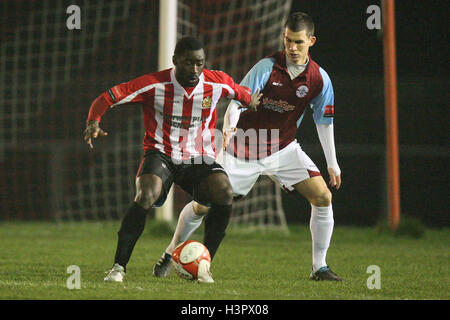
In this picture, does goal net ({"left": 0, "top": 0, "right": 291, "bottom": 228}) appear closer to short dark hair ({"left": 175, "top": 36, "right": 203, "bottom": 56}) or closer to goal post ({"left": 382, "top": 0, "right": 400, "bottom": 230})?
goal post ({"left": 382, "top": 0, "right": 400, "bottom": 230})

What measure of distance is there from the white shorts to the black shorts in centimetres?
43

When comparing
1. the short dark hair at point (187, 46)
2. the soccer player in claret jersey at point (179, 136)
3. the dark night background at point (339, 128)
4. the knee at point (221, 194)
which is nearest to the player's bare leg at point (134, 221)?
the soccer player in claret jersey at point (179, 136)

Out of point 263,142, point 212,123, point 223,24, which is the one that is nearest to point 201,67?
point 212,123

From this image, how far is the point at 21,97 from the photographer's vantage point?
11133 millimetres

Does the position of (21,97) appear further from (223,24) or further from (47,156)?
(223,24)

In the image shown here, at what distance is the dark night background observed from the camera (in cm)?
1054

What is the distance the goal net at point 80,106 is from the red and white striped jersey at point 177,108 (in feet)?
16.4

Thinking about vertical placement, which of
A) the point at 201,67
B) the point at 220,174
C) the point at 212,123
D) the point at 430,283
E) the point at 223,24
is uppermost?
the point at 223,24

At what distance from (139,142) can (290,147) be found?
18.7 ft

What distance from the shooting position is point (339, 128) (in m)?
10.7

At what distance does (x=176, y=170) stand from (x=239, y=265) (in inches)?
50.7

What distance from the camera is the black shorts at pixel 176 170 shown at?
15.4ft

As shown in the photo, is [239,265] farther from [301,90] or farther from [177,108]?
[177,108]

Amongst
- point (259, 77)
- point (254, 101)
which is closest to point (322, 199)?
point (254, 101)
